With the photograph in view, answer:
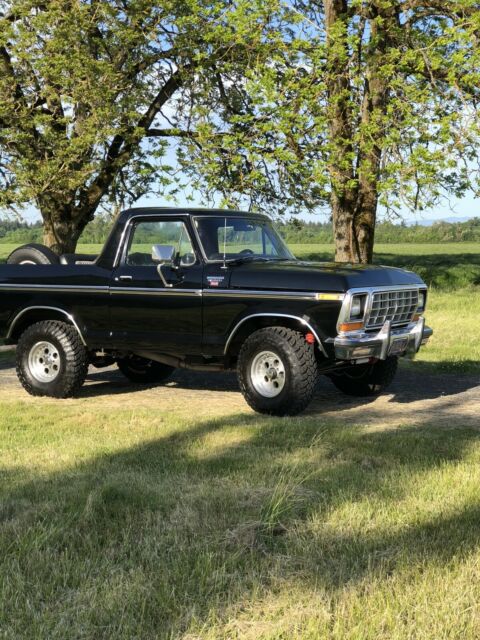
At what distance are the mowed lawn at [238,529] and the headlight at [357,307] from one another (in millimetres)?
1026

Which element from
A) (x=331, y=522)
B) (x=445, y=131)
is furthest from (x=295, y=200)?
(x=331, y=522)

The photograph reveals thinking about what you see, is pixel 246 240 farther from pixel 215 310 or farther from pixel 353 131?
pixel 353 131

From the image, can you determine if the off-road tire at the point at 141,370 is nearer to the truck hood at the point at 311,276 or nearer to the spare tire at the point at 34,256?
the spare tire at the point at 34,256

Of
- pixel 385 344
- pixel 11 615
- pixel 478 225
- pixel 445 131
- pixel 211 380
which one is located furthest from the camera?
pixel 478 225

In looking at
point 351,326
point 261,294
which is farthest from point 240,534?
point 261,294

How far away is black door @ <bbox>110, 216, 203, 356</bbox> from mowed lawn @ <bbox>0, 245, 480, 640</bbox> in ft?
4.02

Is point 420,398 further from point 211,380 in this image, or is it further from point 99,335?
point 99,335

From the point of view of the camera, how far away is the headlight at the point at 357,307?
7867 mm

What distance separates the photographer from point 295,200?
2230 centimetres

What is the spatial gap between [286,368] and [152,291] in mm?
1768

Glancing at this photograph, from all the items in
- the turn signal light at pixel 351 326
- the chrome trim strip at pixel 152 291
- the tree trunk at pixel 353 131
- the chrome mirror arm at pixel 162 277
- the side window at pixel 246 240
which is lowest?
the turn signal light at pixel 351 326

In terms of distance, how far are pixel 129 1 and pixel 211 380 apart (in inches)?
546

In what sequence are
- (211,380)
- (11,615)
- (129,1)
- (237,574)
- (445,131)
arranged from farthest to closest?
1. (129,1)
2. (445,131)
3. (211,380)
4. (237,574)
5. (11,615)

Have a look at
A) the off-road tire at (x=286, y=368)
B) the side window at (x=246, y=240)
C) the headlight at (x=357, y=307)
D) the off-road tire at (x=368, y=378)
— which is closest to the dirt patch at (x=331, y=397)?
the off-road tire at (x=368, y=378)
